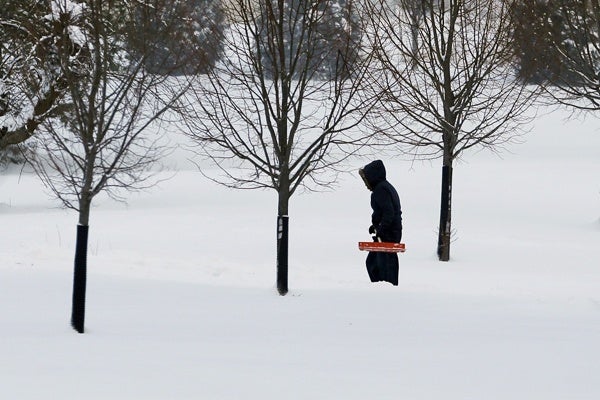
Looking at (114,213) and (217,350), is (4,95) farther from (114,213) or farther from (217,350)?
(217,350)

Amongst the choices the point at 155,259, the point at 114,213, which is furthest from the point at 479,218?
the point at 155,259

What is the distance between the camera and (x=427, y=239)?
2008 cm

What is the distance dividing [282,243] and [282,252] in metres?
0.10

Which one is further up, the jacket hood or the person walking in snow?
the jacket hood

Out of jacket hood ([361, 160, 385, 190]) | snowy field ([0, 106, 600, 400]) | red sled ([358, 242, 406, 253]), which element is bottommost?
snowy field ([0, 106, 600, 400])

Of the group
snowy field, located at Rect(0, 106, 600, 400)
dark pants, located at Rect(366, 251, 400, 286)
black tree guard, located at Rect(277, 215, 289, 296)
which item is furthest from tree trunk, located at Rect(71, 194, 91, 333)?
dark pants, located at Rect(366, 251, 400, 286)

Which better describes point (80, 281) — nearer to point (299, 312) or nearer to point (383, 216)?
point (299, 312)

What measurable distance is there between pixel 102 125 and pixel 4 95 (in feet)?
56.2

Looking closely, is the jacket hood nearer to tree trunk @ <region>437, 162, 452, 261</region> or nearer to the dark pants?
the dark pants

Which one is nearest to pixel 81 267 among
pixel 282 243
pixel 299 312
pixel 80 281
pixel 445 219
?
pixel 80 281

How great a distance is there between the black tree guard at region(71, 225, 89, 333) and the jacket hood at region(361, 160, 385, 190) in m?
4.17

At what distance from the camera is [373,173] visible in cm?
1130

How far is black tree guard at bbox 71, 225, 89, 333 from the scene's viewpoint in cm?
801

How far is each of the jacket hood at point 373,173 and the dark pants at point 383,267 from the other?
88cm
